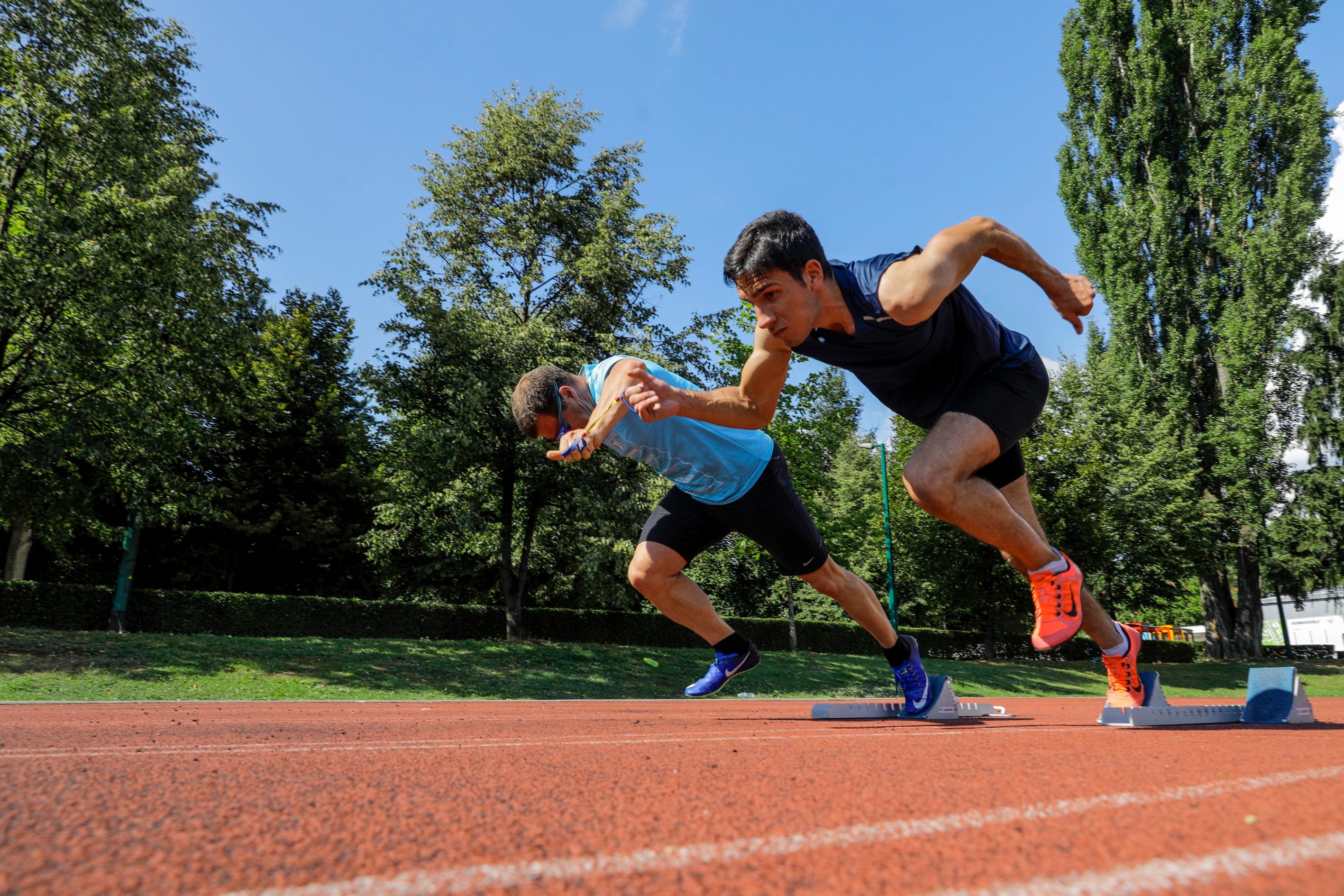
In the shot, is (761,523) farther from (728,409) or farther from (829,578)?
(728,409)

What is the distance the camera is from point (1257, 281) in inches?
894

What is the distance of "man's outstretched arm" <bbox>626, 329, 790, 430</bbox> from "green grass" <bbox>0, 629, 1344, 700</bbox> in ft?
28.9

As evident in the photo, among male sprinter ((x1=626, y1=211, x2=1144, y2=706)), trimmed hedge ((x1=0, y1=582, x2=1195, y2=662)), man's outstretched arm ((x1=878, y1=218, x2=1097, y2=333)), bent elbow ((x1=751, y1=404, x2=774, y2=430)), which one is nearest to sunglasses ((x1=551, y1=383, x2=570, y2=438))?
male sprinter ((x1=626, y1=211, x2=1144, y2=706))

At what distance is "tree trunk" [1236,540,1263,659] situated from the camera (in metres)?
24.9

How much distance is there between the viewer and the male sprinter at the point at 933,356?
305 centimetres

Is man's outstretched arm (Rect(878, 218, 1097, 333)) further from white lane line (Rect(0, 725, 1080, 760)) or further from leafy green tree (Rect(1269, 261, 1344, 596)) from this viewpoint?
leafy green tree (Rect(1269, 261, 1344, 596))

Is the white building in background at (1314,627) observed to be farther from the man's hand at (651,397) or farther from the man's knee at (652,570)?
the man's hand at (651,397)

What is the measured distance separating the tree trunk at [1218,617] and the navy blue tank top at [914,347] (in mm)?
26680

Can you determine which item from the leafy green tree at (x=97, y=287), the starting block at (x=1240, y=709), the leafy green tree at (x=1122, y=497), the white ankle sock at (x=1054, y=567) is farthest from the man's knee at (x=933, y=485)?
the leafy green tree at (x=1122, y=497)

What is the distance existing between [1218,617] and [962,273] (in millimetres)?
28262

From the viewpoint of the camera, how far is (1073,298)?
3.26 m

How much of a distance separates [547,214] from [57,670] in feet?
46.5

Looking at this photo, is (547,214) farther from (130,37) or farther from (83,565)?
(83,565)

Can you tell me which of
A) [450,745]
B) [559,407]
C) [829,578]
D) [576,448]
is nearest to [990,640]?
[829,578]
